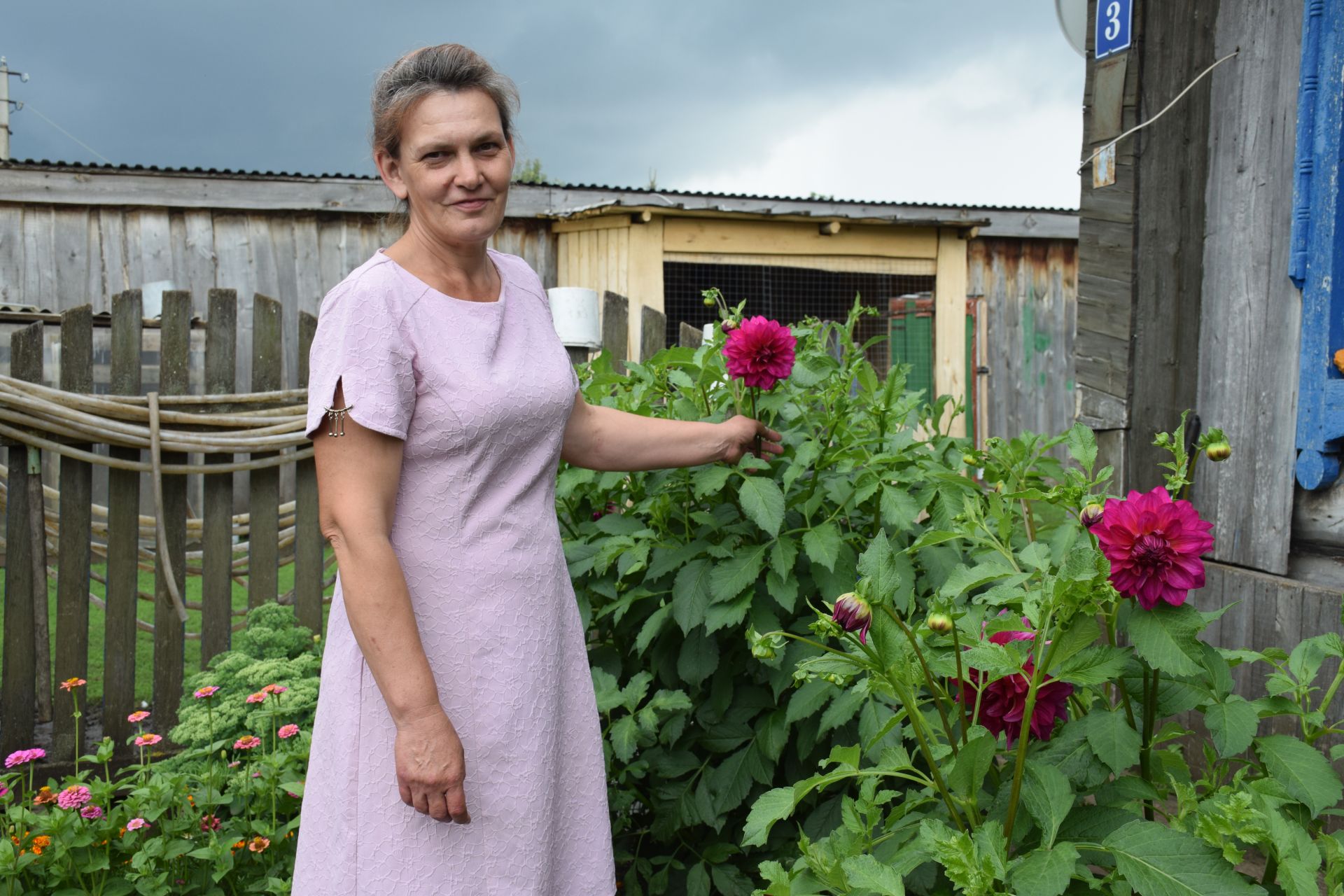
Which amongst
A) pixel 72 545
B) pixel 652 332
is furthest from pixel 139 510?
pixel 652 332

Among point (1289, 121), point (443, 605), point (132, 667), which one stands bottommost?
point (132, 667)

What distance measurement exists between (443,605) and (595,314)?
10.1 feet

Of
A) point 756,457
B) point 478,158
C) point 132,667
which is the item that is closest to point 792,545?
point 756,457

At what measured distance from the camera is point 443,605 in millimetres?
1559

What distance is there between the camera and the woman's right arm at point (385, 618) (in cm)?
144

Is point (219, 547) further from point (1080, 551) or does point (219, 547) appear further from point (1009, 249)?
point (1009, 249)

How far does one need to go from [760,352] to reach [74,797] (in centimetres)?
179

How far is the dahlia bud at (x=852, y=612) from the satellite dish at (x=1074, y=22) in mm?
3353

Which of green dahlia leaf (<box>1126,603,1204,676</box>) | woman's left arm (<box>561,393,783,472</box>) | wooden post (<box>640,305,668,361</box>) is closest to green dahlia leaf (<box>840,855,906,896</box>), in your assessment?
green dahlia leaf (<box>1126,603,1204,676</box>)

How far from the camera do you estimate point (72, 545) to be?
3793 mm

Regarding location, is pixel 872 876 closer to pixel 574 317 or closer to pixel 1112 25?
pixel 1112 25

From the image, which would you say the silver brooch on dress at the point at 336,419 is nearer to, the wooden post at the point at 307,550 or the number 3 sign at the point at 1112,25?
the wooden post at the point at 307,550

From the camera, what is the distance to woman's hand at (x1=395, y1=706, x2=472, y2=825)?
1442 millimetres

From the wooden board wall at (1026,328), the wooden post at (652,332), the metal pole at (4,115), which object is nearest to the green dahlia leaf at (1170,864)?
the wooden post at (652,332)
